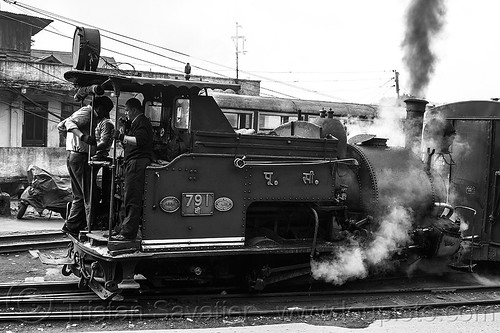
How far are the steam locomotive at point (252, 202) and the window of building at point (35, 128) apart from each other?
15.1 metres

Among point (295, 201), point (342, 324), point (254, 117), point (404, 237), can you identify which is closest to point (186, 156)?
point (295, 201)

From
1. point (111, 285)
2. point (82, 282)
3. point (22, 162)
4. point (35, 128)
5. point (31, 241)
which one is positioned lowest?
point (31, 241)

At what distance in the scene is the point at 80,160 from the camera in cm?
753

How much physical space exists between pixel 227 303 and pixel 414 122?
4.31 metres

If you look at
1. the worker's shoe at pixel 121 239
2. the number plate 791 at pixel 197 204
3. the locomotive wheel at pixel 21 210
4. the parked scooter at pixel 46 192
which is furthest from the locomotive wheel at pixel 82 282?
the locomotive wheel at pixel 21 210

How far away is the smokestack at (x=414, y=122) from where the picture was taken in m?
8.89

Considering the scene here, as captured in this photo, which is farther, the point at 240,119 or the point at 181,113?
the point at 240,119

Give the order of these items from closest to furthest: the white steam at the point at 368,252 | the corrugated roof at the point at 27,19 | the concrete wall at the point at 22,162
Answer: the white steam at the point at 368,252
the concrete wall at the point at 22,162
the corrugated roof at the point at 27,19

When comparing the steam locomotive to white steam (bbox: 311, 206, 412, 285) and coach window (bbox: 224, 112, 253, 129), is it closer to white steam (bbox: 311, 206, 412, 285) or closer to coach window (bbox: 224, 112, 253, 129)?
white steam (bbox: 311, 206, 412, 285)

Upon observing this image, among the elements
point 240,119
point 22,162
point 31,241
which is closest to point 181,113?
point 31,241

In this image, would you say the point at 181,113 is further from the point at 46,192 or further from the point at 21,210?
the point at 21,210

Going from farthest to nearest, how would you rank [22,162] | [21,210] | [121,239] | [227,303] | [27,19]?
[27,19] < [22,162] < [21,210] < [227,303] < [121,239]

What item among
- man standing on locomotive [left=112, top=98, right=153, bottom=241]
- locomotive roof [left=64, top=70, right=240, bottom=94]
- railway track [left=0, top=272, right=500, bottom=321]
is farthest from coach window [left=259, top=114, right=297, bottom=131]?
man standing on locomotive [left=112, top=98, right=153, bottom=241]

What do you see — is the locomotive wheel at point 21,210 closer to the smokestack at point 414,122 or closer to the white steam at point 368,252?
the white steam at point 368,252
